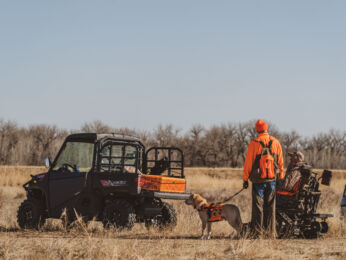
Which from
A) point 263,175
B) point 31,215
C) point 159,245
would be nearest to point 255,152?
point 263,175

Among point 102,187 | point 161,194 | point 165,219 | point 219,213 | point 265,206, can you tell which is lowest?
point 165,219

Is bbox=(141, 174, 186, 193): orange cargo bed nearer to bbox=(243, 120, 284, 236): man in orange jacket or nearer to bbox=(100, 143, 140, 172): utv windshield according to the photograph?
bbox=(100, 143, 140, 172): utv windshield

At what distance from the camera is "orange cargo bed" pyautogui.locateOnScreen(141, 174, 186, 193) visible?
470 inches

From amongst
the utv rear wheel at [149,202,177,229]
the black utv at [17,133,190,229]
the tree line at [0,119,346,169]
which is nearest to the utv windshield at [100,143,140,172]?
the black utv at [17,133,190,229]

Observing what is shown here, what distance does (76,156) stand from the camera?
12789mm

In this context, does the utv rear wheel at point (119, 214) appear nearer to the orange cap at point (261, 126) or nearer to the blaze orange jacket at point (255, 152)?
the blaze orange jacket at point (255, 152)

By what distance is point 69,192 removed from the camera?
1253 cm

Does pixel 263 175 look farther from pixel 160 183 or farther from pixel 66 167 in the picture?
pixel 66 167

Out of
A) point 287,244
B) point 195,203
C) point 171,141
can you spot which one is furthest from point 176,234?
point 171,141

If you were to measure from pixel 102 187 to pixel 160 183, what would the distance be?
1.25 m

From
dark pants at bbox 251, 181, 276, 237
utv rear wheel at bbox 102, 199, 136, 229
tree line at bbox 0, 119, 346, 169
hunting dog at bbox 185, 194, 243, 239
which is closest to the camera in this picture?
hunting dog at bbox 185, 194, 243, 239

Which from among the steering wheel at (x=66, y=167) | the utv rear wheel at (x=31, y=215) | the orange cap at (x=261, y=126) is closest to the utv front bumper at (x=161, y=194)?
the steering wheel at (x=66, y=167)

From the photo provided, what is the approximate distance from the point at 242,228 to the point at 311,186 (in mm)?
1685

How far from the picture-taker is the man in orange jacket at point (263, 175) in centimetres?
1096
